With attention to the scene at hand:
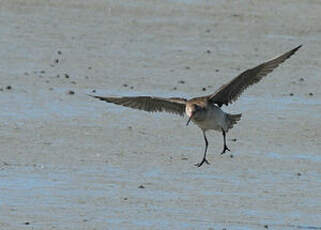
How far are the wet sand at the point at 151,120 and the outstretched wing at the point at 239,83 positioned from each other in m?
0.63

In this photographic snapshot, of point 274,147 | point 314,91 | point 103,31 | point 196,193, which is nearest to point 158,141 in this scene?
point 274,147

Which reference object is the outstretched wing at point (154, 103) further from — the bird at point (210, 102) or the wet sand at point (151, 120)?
the wet sand at point (151, 120)

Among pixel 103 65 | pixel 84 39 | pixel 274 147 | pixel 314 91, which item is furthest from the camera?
pixel 84 39

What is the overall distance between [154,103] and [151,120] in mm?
2116

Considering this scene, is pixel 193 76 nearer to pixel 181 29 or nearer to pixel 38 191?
pixel 181 29

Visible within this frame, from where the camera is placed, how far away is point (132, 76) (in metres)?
16.2

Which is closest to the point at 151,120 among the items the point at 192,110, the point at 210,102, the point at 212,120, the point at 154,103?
the point at 154,103

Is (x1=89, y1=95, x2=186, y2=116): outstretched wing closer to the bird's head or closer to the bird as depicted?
the bird

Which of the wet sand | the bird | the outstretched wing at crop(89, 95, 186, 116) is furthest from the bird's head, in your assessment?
the wet sand

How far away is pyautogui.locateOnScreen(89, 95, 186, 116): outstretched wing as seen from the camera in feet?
38.7

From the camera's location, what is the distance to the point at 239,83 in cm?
1192

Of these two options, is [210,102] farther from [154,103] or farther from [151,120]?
[151,120]

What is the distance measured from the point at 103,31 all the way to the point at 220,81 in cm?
364

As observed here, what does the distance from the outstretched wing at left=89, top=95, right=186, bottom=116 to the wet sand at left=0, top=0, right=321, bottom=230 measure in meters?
0.50
